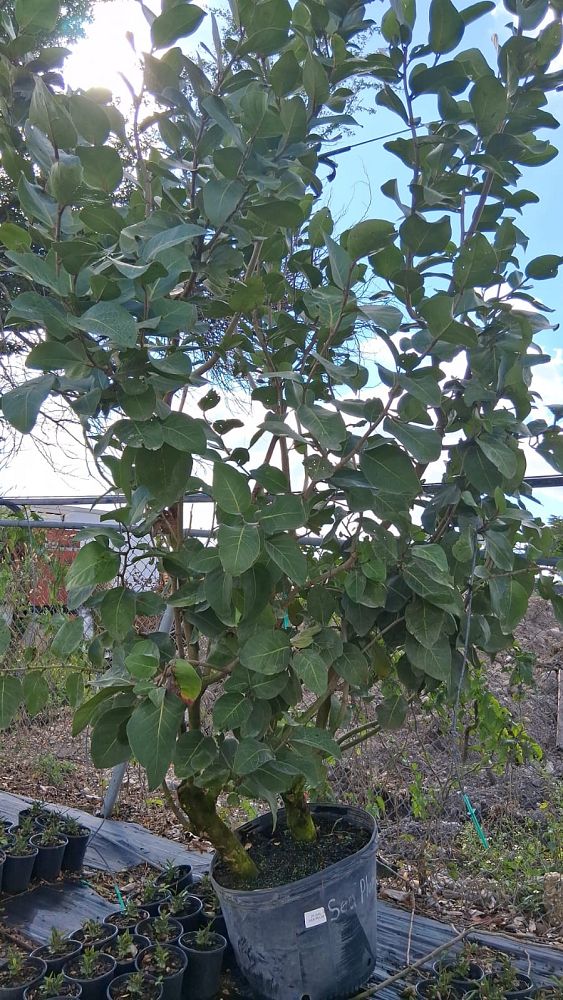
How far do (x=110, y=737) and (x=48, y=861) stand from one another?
1.74m

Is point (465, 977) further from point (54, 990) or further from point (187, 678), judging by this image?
point (187, 678)

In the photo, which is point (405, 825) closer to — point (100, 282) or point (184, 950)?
point (184, 950)

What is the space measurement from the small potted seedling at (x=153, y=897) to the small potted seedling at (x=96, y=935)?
0.40 ft

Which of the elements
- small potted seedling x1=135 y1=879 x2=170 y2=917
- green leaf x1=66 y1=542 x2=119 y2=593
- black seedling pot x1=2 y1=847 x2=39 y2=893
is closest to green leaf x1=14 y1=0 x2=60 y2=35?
green leaf x1=66 y1=542 x2=119 y2=593

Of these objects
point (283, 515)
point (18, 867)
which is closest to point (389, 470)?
point (283, 515)

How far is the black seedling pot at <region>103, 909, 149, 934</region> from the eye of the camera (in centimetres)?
211

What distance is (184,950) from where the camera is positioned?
73.7 inches

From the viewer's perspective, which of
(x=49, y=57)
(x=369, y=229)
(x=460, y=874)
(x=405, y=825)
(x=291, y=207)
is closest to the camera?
(x=369, y=229)

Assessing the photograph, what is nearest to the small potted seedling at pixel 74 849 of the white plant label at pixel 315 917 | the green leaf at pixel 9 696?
the white plant label at pixel 315 917

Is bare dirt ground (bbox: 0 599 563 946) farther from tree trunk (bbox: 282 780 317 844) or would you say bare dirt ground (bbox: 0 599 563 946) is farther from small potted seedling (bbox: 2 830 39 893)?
small potted seedling (bbox: 2 830 39 893)

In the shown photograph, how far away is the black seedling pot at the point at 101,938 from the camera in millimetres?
2006

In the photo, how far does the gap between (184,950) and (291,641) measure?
3.20ft

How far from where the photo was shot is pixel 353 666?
159cm

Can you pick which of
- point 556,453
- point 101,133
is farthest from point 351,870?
point 101,133
